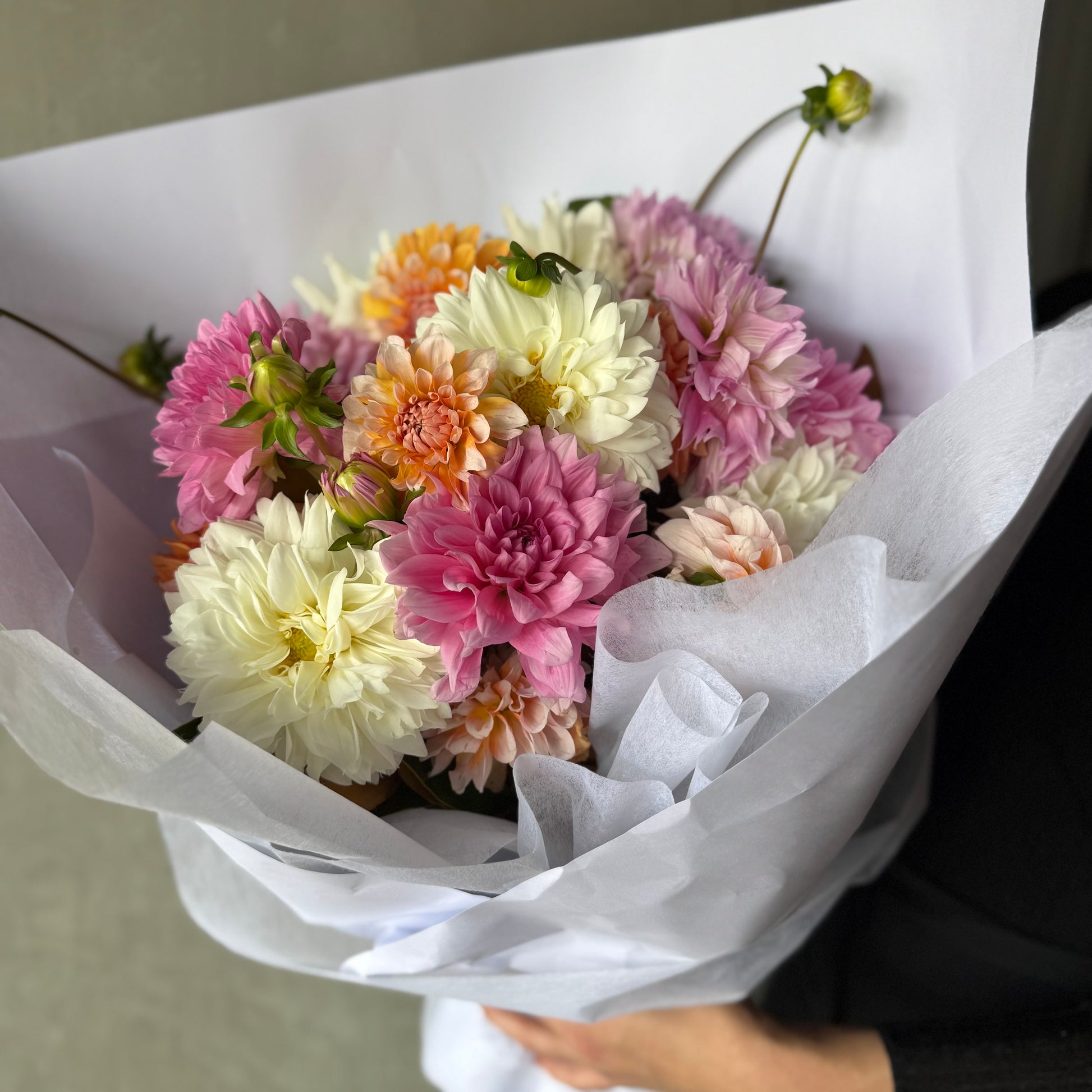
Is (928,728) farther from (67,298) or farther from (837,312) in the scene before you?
(67,298)

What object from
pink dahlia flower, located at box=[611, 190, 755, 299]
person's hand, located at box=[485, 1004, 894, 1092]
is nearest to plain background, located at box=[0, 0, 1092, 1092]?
person's hand, located at box=[485, 1004, 894, 1092]

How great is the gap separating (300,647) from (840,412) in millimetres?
227

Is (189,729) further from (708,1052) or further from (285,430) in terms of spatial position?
(708,1052)

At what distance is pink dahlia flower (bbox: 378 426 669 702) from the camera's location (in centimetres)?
26

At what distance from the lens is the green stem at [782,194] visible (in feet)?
1.23

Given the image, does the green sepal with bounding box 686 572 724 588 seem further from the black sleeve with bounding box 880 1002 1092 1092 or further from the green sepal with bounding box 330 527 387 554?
the black sleeve with bounding box 880 1002 1092 1092

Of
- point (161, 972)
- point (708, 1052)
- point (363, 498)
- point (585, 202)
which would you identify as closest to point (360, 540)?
point (363, 498)

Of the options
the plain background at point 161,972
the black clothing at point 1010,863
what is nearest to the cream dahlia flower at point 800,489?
the black clothing at point 1010,863

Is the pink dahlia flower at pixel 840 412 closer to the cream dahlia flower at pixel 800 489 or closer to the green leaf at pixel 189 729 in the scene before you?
the cream dahlia flower at pixel 800 489

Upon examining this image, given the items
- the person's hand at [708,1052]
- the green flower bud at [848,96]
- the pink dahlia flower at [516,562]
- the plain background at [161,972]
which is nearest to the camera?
the pink dahlia flower at [516,562]

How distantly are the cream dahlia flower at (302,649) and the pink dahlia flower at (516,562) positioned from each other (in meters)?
0.02

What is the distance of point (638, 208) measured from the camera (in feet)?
1.26

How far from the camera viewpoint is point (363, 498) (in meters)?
0.27

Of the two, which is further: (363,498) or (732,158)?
(732,158)
